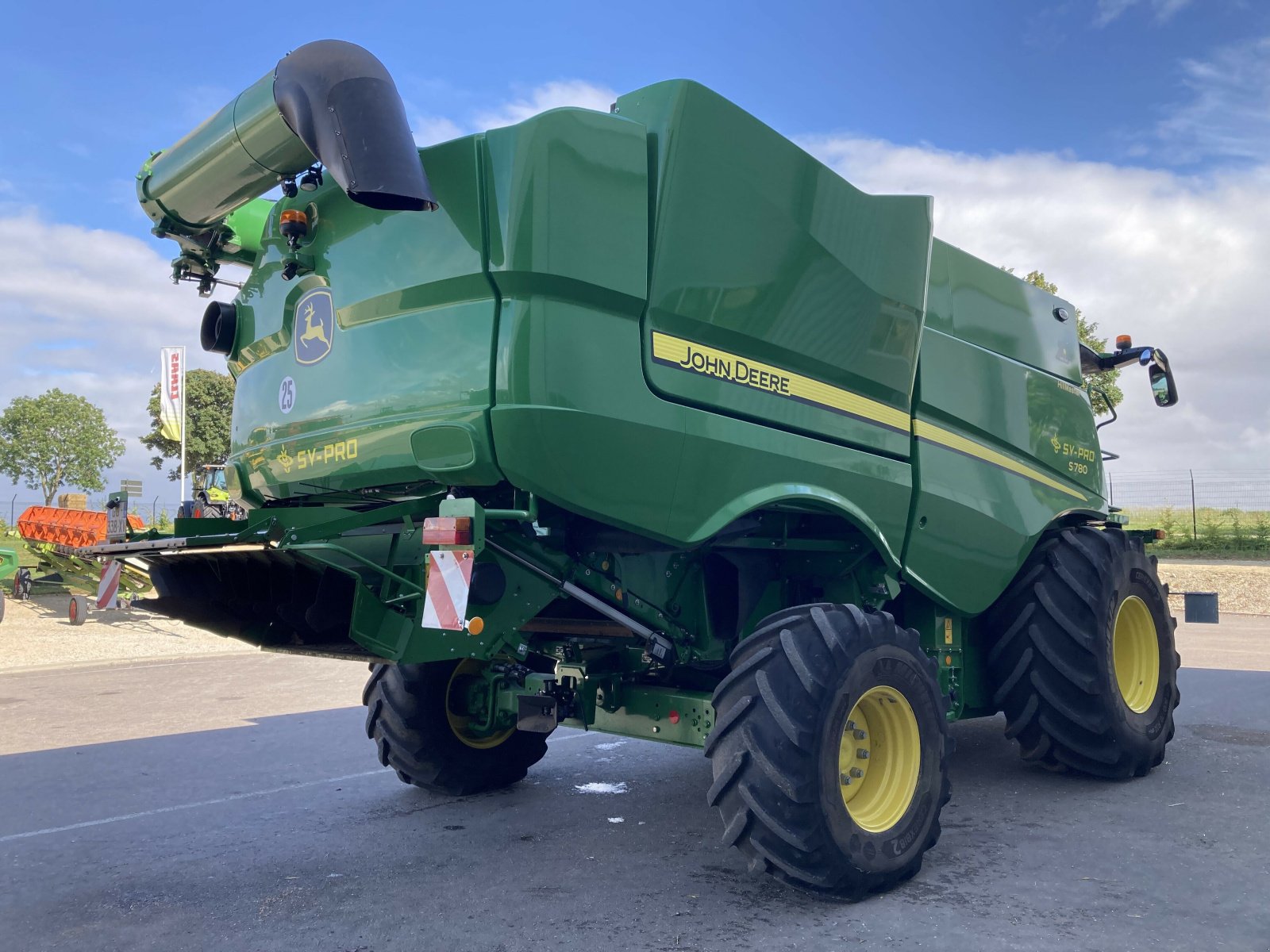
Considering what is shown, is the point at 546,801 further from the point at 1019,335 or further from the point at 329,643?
the point at 1019,335

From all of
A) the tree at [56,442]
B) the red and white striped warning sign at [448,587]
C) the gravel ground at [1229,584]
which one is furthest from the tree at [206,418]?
the red and white striped warning sign at [448,587]

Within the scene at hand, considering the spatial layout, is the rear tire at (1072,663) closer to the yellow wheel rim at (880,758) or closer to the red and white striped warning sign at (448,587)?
the yellow wheel rim at (880,758)

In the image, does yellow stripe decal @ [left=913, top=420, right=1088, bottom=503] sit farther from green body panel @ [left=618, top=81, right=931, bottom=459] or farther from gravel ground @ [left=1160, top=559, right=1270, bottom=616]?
gravel ground @ [left=1160, top=559, right=1270, bottom=616]

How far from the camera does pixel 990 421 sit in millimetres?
5738

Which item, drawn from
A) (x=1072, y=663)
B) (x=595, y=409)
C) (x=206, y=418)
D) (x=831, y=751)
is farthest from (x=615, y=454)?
(x=206, y=418)

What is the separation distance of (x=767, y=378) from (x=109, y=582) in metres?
3.14

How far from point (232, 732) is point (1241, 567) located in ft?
70.4

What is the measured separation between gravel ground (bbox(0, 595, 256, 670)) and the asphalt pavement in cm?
652

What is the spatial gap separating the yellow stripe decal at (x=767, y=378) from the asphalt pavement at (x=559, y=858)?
199 centimetres

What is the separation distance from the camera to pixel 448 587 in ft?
11.6

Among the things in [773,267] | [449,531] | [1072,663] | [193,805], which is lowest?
[193,805]

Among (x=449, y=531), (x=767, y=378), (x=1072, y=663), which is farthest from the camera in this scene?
(x=1072, y=663)

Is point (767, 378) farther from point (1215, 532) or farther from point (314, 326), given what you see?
point (1215, 532)

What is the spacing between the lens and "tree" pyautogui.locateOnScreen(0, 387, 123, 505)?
42.7 meters
